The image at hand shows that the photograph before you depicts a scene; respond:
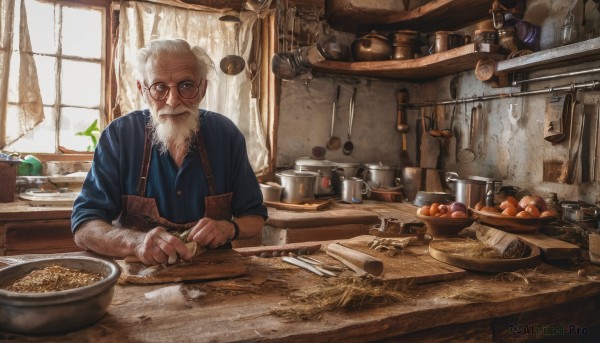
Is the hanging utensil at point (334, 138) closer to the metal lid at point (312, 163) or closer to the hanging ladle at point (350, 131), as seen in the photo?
the hanging ladle at point (350, 131)

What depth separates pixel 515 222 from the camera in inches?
103

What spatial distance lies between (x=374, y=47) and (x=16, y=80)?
363 centimetres

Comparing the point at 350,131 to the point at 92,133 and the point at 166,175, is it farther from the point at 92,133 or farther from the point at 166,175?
the point at 166,175

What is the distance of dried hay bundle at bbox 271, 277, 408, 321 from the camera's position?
1499 millimetres

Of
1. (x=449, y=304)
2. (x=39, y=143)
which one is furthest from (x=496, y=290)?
(x=39, y=143)

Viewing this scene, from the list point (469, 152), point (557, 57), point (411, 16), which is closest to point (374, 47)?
point (411, 16)

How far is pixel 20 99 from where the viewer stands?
415 cm

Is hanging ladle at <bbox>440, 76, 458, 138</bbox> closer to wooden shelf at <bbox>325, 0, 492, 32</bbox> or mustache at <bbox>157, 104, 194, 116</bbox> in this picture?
wooden shelf at <bbox>325, 0, 492, 32</bbox>

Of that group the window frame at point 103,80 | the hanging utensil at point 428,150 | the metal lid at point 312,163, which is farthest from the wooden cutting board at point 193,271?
the hanging utensil at point 428,150

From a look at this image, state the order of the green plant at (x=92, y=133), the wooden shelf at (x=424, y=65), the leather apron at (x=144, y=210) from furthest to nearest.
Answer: the green plant at (x=92, y=133) → the wooden shelf at (x=424, y=65) → the leather apron at (x=144, y=210)

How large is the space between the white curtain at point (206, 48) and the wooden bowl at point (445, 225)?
261 centimetres

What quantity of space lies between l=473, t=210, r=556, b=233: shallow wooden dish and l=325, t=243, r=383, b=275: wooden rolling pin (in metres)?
1.08

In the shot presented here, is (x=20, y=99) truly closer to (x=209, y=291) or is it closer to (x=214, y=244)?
(x=214, y=244)

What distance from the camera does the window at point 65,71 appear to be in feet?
14.4
